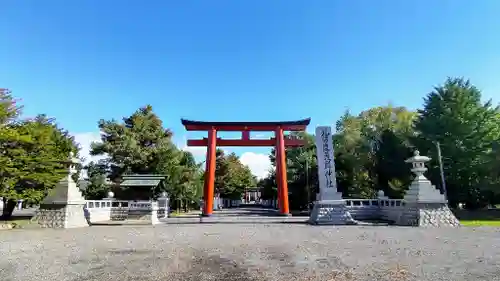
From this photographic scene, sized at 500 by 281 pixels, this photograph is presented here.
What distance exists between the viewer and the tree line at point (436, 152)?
73.0 ft

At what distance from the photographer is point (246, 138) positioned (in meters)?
26.4

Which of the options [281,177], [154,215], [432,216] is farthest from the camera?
[281,177]

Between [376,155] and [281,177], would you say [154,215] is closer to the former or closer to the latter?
[281,177]

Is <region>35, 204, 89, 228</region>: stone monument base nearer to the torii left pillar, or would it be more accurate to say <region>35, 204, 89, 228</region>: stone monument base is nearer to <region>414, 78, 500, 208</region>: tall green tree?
the torii left pillar

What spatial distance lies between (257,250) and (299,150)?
2810 cm

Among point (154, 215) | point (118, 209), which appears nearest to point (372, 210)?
point (154, 215)

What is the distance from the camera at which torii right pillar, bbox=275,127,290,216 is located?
79.0 feet

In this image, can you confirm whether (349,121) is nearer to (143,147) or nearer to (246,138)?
(246,138)

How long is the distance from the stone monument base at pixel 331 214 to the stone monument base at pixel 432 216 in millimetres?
2939

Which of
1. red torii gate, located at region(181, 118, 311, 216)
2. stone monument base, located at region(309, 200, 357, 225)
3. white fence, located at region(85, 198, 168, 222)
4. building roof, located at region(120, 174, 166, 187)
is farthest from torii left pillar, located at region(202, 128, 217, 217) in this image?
stone monument base, located at region(309, 200, 357, 225)

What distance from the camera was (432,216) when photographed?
14.1 metres

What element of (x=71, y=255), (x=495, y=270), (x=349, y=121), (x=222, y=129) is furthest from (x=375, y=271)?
(x=349, y=121)

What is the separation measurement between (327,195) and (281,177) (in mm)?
8127

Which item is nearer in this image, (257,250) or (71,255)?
(71,255)
